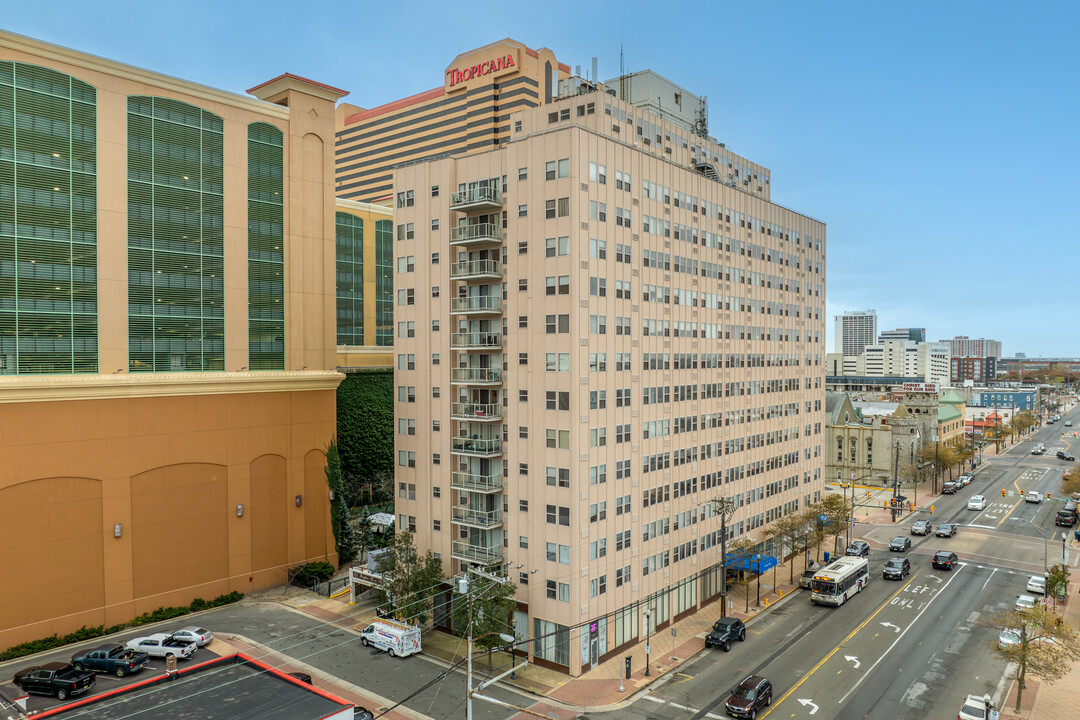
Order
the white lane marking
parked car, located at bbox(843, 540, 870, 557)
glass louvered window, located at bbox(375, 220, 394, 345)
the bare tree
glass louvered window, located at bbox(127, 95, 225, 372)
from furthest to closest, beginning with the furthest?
1. glass louvered window, located at bbox(375, 220, 394, 345)
2. parked car, located at bbox(843, 540, 870, 557)
3. glass louvered window, located at bbox(127, 95, 225, 372)
4. the white lane marking
5. the bare tree

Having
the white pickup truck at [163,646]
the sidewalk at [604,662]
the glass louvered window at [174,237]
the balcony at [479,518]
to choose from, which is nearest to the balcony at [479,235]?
the balcony at [479,518]

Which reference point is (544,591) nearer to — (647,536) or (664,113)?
(647,536)

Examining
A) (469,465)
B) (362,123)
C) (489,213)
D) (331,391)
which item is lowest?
(469,465)

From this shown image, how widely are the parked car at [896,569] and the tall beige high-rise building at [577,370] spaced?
1431cm

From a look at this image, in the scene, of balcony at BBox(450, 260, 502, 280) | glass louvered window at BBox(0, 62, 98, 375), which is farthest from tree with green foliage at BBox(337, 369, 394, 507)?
balcony at BBox(450, 260, 502, 280)

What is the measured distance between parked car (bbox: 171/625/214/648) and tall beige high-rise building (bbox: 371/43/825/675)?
15137 millimetres

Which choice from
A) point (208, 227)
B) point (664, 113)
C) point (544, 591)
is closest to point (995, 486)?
point (664, 113)

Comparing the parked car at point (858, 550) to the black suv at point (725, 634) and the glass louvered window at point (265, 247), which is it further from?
the glass louvered window at point (265, 247)

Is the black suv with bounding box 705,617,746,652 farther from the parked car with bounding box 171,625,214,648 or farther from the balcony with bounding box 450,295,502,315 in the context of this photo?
the parked car with bounding box 171,625,214,648

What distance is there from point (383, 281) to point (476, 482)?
50.6 meters

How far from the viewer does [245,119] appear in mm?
55906

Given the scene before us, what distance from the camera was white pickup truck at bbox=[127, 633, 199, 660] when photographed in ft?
141

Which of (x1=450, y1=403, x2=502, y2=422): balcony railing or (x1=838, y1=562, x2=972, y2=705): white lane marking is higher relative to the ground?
(x1=450, y1=403, x2=502, y2=422): balcony railing

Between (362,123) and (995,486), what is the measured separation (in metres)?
148
